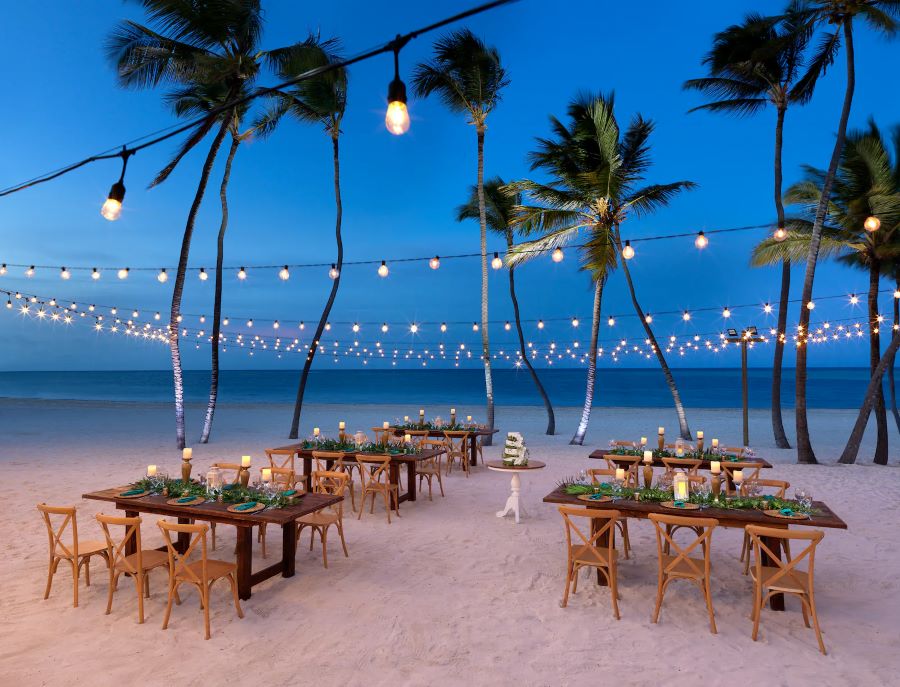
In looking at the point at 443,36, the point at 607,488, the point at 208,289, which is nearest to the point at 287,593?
the point at 607,488

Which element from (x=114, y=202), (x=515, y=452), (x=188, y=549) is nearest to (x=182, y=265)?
(x=114, y=202)

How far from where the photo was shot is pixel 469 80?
13.8m

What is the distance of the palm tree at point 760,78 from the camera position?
39.8ft

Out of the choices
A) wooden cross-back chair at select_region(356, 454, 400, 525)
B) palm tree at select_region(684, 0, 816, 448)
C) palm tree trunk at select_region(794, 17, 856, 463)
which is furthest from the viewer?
palm tree at select_region(684, 0, 816, 448)

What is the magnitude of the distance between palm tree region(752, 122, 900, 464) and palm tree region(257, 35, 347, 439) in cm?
1163

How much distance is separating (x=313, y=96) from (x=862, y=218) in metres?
14.2

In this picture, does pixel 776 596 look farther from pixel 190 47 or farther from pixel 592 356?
pixel 190 47

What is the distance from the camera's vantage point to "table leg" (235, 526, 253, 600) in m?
4.61

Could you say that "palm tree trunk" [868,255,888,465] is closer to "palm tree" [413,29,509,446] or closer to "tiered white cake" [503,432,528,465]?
"palm tree" [413,29,509,446]

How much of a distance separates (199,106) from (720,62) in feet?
46.1

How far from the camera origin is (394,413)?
30.0 metres

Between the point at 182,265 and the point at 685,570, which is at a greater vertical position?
the point at 182,265

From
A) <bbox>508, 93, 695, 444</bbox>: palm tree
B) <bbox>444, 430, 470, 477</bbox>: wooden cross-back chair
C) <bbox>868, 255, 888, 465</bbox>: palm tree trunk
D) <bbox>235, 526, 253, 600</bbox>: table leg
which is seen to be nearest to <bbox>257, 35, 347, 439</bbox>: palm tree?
<bbox>508, 93, 695, 444</bbox>: palm tree

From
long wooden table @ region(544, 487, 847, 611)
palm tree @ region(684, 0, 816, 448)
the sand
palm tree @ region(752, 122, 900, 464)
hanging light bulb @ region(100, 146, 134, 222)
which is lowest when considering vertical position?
the sand
